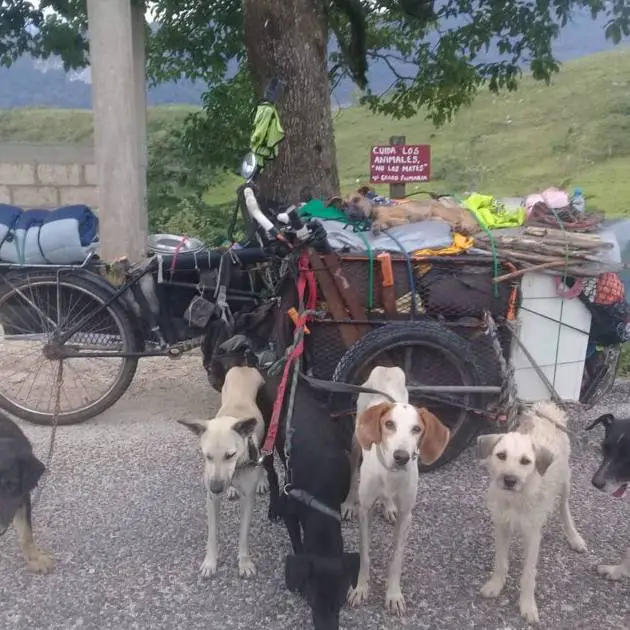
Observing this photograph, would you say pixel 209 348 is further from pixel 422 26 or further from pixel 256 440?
pixel 422 26

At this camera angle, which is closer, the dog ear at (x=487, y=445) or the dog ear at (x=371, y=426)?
the dog ear at (x=371, y=426)

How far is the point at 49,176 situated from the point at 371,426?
791 centimetres

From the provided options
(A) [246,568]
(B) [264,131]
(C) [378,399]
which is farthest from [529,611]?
(B) [264,131]

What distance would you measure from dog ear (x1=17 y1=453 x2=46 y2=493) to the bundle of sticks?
2.71 metres

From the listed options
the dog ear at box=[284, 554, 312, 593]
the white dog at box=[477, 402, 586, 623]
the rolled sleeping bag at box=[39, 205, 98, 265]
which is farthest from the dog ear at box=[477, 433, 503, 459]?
the rolled sleeping bag at box=[39, 205, 98, 265]

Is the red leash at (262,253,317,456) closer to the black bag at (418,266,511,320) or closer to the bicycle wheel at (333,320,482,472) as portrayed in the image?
the bicycle wheel at (333,320,482,472)

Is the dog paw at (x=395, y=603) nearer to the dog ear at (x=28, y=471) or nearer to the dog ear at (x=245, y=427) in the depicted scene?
the dog ear at (x=245, y=427)

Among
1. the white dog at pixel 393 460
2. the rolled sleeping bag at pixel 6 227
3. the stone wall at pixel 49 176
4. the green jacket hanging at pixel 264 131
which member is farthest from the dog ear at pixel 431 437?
the stone wall at pixel 49 176

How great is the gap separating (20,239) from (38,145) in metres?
5.75

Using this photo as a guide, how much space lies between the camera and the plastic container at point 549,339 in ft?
15.2

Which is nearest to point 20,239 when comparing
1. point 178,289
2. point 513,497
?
point 178,289

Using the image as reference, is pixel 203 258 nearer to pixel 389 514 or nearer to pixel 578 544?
pixel 389 514

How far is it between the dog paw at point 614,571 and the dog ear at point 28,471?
8.94 feet

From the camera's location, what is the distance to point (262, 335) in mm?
4930
